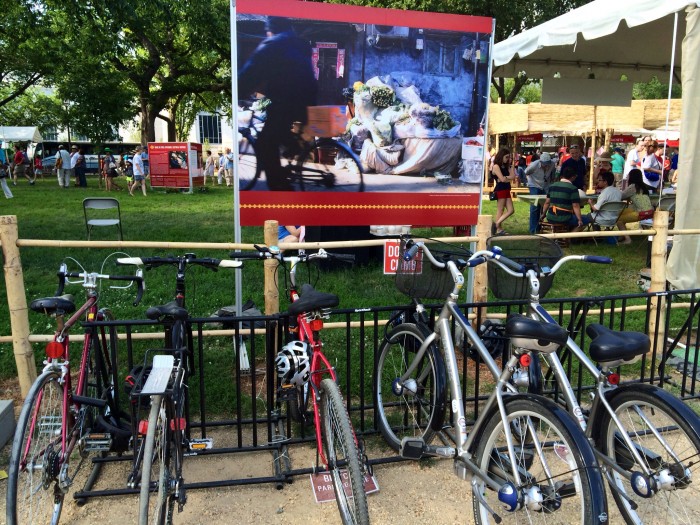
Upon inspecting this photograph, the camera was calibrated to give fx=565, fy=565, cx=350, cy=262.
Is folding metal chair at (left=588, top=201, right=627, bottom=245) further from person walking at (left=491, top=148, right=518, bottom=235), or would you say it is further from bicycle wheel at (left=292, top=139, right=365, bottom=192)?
bicycle wheel at (left=292, top=139, right=365, bottom=192)

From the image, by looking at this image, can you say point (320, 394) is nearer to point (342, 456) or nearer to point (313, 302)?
point (342, 456)

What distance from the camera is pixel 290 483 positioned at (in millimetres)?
3309

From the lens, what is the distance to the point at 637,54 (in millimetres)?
10172

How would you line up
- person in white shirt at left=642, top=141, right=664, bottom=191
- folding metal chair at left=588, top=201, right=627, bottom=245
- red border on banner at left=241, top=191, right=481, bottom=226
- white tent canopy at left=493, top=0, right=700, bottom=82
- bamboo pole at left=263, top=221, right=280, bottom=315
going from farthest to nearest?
person in white shirt at left=642, top=141, right=664, bottom=191, folding metal chair at left=588, top=201, right=627, bottom=245, white tent canopy at left=493, top=0, right=700, bottom=82, red border on banner at left=241, top=191, right=481, bottom=226, bamboo pole at left=263, top=221, right=280, bottom=315

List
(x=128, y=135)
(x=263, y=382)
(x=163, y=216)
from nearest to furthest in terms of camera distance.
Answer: (x=263, y=382), (x=163, y=216), (x=128, y=135)

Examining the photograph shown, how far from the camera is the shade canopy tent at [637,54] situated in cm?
575

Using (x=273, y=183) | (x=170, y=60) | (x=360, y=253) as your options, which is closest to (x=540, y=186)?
(x=360, y=253)

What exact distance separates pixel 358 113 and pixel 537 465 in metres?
3.42

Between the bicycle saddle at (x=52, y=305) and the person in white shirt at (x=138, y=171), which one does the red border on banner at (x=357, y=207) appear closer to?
the bicycle saddle at (x=52, y=305)

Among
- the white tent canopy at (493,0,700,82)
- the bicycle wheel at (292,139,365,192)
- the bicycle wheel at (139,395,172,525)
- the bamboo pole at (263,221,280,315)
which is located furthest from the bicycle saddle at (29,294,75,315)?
the white tent canopy at (493,0,700,82)

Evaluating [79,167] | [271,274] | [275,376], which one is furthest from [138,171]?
[275,376]

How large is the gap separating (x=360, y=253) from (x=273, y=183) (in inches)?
133

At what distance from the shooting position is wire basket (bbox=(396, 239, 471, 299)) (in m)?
3.41

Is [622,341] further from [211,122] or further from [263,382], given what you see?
[211,122]
